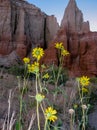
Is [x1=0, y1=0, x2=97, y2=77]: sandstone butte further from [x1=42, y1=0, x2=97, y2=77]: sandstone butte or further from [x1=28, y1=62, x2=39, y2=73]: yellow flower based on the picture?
[x1=28, y1=62, x2=39, y2=73]: yellow flower

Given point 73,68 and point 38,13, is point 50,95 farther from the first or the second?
point 38,13

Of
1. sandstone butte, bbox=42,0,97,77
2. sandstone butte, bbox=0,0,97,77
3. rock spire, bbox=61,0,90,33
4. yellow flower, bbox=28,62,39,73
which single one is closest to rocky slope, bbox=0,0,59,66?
sandstone butte, bbox=0,0,97,77

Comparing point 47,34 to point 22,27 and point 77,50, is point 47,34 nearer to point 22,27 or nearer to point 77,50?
point 22,27

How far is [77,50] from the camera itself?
5709cm

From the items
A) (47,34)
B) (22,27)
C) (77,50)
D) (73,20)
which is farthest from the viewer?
(47,34)

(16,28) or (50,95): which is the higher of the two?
(16,28)

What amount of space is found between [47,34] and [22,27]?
238 inches

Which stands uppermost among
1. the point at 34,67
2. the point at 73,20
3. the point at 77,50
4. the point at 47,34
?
the point at 73,20

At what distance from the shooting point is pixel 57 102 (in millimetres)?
6012

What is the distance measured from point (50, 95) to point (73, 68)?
156 feet

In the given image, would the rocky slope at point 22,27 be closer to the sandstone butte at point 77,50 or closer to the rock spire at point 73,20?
the rock spire at point 73,20

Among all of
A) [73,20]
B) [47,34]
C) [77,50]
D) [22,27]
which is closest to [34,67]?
[77,50]

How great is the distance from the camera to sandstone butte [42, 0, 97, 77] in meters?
53.3

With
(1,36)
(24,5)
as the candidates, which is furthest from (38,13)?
(1,36)
